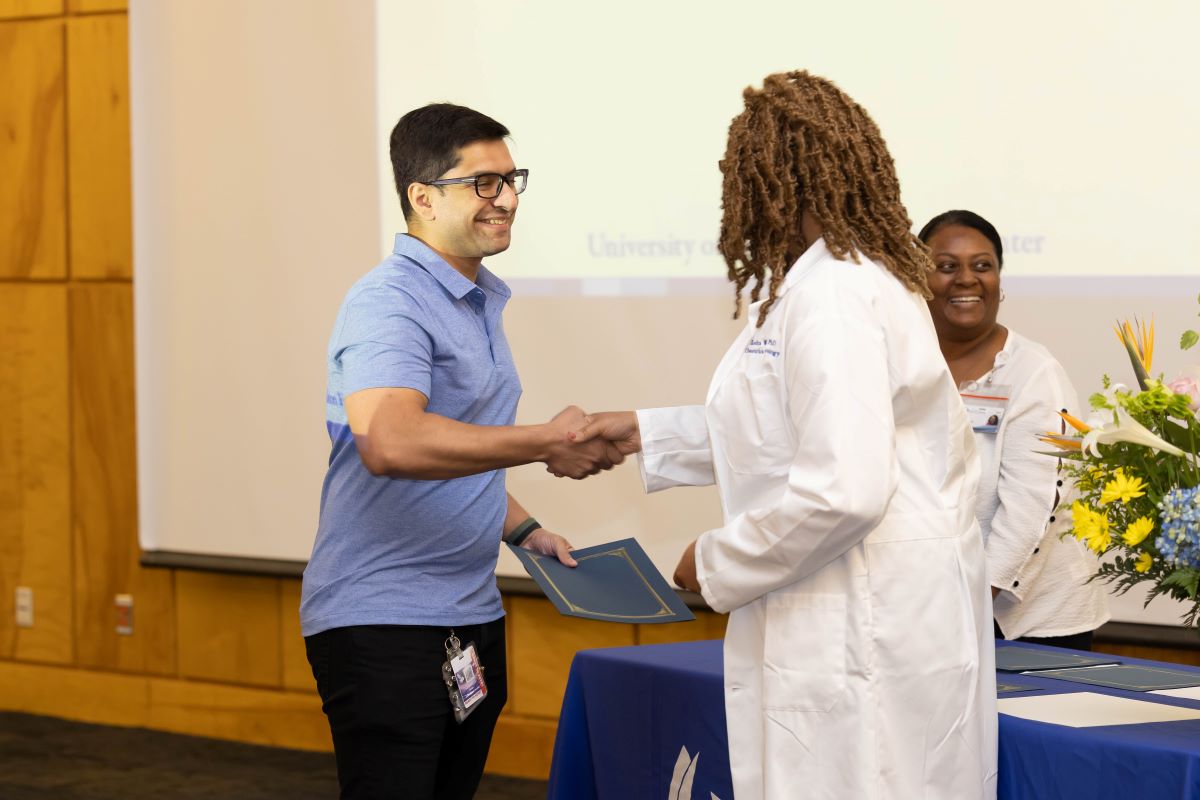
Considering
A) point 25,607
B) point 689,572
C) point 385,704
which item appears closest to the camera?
point 689,572

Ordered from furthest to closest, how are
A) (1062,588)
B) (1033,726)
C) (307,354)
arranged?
(307,354)
(1062,588)
(1033,726)

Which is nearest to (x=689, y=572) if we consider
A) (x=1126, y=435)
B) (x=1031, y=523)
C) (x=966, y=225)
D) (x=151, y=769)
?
(x=1126, y=435)

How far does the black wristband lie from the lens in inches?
99.7

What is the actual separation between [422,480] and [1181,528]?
3.50ft

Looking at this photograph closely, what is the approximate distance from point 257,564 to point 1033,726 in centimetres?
323

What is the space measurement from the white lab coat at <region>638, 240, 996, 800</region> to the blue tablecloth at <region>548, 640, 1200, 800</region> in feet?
0.41

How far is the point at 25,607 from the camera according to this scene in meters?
5.27

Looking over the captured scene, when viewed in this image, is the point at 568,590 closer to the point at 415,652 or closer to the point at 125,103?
the point at 415,652

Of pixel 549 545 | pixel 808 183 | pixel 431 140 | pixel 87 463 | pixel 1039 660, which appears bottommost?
pixel 1039 660

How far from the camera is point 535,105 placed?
4.14 metres

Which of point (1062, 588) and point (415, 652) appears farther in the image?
point (1062, 588)

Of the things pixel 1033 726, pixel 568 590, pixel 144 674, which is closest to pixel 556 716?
pixel 144 674

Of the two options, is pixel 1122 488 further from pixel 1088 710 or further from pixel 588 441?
pixel 588 441

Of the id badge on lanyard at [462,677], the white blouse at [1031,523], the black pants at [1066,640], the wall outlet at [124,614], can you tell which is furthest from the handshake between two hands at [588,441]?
the wall outlet at [124,614]
